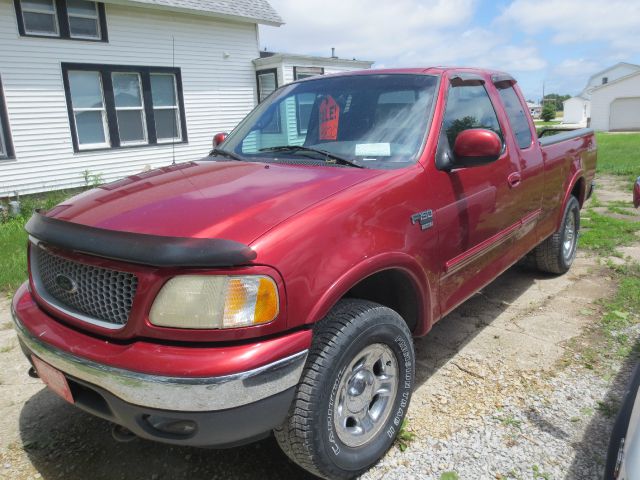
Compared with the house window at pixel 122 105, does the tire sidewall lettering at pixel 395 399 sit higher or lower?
lower

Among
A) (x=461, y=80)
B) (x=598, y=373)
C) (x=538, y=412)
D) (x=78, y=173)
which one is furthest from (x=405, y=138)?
(x=78, y=173)

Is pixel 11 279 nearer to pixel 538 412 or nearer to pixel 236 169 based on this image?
pixel 236 169

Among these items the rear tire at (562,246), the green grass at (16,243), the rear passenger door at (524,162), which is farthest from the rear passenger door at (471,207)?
the green grass at (16,243)

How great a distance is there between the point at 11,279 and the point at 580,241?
6.60 m

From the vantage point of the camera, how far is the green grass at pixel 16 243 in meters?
5.38

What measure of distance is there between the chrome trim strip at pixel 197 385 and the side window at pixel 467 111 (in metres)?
1.85

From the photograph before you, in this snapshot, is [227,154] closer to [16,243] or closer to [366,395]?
[366,395]

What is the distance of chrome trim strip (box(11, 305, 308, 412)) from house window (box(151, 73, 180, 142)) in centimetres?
1093

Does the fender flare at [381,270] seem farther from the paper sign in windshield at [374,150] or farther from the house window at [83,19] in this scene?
the house window at [83,19]

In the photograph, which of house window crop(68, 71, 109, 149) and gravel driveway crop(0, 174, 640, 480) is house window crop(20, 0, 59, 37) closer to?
house window crop(68, 71, 109, 149)

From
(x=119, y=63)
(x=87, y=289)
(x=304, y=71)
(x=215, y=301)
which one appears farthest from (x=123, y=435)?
(x=304, y=71)

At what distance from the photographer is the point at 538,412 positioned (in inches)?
112

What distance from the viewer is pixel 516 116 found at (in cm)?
405

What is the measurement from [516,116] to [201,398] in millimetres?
3413
